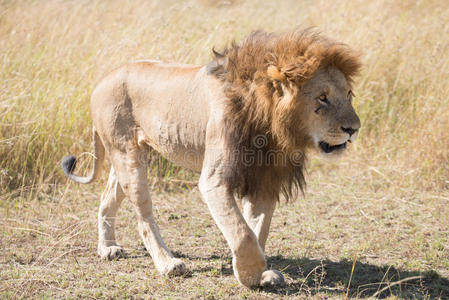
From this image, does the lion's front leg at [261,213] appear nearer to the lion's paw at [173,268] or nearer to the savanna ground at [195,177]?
the savanna ground at [195,177]

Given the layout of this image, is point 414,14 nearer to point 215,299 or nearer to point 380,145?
point 380,145

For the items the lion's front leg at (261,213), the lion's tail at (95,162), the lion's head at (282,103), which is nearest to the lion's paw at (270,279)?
the lion's front leg at (261,213)

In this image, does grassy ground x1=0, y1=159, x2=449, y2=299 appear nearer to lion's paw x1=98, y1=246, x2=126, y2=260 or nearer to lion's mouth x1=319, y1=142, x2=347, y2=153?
lion's paw x1=98, y1=246, x2=126, y2=260

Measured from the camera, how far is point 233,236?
9.49 feet

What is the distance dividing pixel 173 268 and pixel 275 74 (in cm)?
145

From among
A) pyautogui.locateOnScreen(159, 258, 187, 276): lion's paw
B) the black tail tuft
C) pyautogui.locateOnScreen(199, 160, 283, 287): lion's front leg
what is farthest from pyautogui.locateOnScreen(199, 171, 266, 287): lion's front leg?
the black tail tuft

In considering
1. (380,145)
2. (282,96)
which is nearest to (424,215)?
(380,145)

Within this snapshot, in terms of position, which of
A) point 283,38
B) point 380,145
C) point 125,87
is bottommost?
point 380,145

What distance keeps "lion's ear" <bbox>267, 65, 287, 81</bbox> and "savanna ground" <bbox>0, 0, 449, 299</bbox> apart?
3.17 ft

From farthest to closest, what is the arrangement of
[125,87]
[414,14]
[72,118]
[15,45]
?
[414,14] < [15,45] < [72,118] < [125,87]

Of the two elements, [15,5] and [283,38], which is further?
[15,5]

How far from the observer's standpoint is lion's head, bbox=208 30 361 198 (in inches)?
112

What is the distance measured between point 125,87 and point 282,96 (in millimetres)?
1261

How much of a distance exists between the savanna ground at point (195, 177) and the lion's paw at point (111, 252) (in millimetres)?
54
